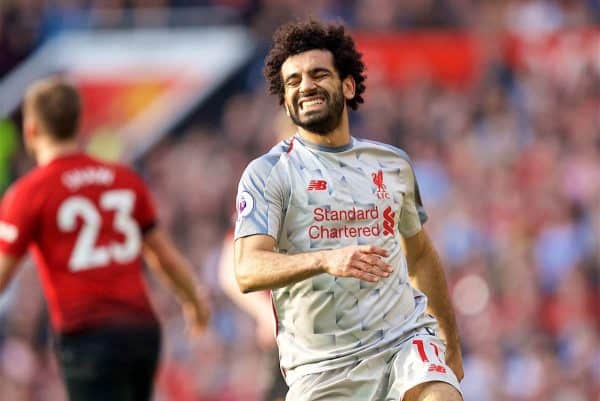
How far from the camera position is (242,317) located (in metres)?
14.8

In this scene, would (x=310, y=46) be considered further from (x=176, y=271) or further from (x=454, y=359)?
(x=176, y=271)

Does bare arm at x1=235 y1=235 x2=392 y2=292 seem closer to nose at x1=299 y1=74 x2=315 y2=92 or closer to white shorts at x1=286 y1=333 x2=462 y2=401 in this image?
white shorts at x1=286 y1=333 x2=462 y2=401

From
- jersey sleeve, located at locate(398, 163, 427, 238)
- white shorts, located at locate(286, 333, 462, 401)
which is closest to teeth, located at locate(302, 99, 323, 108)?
jersey sleeve, located at locate(398, 163, 427, 238)

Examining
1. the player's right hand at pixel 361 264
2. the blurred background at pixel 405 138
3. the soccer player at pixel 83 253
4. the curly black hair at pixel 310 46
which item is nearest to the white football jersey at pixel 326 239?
the curly black hair at pixel 310 46

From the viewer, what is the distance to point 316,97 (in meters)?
5.79

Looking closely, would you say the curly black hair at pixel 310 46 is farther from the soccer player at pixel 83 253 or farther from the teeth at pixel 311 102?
the soccer player at pixel 83 253

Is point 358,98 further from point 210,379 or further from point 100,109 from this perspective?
point 100,109

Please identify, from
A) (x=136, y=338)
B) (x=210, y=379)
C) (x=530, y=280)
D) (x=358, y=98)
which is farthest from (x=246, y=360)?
(x=358, y=98)

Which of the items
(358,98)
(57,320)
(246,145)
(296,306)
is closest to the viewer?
(296,306)

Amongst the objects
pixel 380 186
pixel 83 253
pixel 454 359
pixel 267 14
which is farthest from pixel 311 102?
pixel 267 14

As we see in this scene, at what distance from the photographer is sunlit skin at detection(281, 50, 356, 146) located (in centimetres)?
577

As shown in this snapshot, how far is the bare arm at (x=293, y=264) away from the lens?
16.5 ft

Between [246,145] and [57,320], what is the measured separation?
9735 millimetres

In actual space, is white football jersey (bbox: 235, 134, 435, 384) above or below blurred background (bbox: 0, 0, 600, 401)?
above
